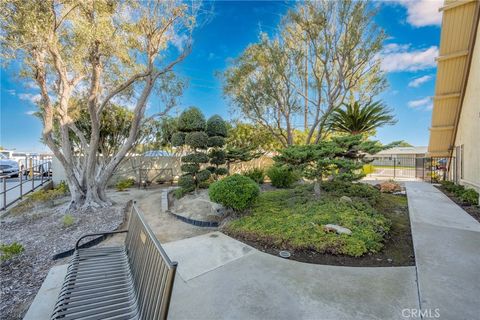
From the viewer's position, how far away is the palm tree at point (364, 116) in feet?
23.7

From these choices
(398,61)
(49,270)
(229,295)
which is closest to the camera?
Result: (229,295)

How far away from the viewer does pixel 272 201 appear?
20.8ft

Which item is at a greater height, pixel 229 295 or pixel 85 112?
pixel 85 112

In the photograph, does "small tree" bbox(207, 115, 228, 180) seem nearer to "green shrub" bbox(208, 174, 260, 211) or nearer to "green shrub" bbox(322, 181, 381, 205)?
"green shrub" bbox(208, 174, 260, 211)

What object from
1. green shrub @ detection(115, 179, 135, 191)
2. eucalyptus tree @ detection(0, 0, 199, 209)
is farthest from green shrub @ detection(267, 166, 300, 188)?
green shrub @ detection(115, 179, 135, 191)

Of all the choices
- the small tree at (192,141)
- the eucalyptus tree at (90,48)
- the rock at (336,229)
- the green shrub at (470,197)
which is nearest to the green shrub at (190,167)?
the small tree at (192,141)

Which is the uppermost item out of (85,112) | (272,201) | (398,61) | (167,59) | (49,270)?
(398,61)

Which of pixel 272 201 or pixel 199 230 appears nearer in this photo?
pixel 199 230

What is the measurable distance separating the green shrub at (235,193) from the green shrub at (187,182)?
3006mm

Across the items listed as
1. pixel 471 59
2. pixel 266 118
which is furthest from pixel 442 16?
pixel 266 118

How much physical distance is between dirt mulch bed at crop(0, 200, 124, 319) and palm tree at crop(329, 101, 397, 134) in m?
7.84

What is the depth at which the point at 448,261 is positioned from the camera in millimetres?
2811

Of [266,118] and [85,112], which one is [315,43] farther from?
[85,112]

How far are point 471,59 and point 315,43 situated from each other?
5355 millimetres
